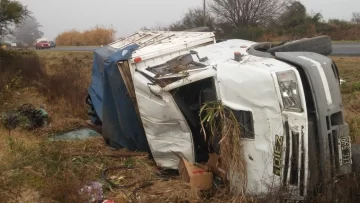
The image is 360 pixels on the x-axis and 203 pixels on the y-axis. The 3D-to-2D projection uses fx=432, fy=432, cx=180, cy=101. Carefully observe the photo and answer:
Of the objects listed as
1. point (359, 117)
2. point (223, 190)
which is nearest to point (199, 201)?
point (223, 190)

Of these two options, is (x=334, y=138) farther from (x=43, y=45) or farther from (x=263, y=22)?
(x=43, y=45)

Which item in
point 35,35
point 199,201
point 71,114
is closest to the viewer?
point 199,201

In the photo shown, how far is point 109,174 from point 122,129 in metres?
0.83

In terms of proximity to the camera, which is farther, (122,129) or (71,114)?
(71,114)

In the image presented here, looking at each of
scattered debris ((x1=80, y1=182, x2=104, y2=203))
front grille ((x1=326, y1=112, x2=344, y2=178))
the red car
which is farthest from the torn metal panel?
the red car

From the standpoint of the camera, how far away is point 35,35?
82.9 metres

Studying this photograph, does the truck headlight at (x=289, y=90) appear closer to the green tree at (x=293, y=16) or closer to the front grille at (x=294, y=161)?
the front grille at (x=294, y=161)

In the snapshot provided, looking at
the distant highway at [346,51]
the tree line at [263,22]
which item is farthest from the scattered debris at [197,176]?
the tree line at [263,22]

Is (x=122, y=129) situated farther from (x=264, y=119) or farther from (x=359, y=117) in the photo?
(x=359, y=117)

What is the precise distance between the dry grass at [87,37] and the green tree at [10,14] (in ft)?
77.8

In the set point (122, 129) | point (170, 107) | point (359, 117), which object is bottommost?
point (359, 117)

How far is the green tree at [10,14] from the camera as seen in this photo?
14719mm

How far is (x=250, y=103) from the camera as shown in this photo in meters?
4.09

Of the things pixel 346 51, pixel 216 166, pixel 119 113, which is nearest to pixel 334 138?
pixel 216 166
